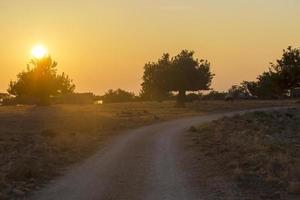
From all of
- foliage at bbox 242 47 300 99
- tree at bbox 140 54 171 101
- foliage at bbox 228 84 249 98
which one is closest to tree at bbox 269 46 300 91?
foliage at bbox 242 47 300 99

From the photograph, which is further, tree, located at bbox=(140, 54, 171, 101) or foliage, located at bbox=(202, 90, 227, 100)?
foliage, located at bbox=(202, 90, 227, 100)

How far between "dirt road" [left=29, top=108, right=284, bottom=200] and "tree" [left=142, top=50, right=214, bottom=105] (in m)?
55.4

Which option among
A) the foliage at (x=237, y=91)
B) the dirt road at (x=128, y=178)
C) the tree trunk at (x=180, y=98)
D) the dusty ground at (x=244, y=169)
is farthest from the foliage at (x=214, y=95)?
the dirt road at (x=128, y=178)

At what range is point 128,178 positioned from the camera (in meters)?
20.1

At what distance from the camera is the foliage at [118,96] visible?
396 feet

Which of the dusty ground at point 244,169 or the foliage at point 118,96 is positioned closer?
the dusty ground at point 244,169

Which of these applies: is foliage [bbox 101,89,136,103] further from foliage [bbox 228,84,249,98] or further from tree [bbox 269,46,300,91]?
tree [bbox 269,46,300,91]

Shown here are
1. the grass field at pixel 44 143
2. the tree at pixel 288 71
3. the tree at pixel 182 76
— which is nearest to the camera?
the grass field at pixel 44 143

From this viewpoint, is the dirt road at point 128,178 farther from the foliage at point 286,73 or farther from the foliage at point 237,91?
the foliage at point 237,91

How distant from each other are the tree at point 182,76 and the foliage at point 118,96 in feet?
101

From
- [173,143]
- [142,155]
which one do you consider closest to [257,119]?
[173,143]

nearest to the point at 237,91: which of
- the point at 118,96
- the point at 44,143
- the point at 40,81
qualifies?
the point at 118,96

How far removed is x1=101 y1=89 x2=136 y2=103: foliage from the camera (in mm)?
120569

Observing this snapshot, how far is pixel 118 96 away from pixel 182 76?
139ft
